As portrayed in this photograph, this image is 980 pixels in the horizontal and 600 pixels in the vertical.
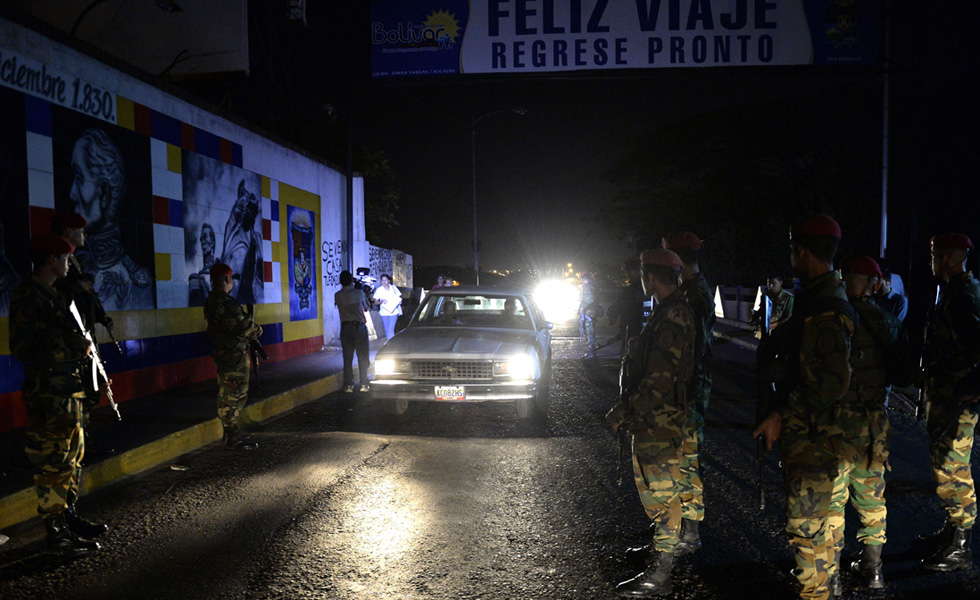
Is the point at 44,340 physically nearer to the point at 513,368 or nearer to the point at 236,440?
the point at 236,440

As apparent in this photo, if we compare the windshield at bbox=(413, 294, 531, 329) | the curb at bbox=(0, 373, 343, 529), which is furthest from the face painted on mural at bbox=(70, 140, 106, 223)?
the windshield at bbox=(413, 294, 531, 329)

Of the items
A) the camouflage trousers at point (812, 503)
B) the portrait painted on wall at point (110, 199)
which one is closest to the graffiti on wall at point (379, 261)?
the portrait painted on wall at point (110, 199)

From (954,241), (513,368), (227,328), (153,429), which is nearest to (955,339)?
(954,241)

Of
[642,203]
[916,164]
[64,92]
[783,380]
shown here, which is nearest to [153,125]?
[64,92]

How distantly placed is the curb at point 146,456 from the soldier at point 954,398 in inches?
223

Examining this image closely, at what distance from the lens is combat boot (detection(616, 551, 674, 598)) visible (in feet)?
10.8

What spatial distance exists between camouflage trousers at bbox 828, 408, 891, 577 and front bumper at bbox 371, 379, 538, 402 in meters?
4.06

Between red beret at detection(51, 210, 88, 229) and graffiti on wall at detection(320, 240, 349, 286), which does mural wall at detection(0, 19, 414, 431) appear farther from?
red beret at detection(51, 210, 88, 229)

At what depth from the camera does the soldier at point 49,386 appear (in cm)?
389

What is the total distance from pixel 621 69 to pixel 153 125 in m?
7.91

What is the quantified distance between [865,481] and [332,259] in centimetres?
1357

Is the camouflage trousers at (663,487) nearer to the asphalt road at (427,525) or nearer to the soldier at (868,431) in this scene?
the asphalt road at (427,525)

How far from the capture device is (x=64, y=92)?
7.54m

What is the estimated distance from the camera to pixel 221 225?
10.9 meters
